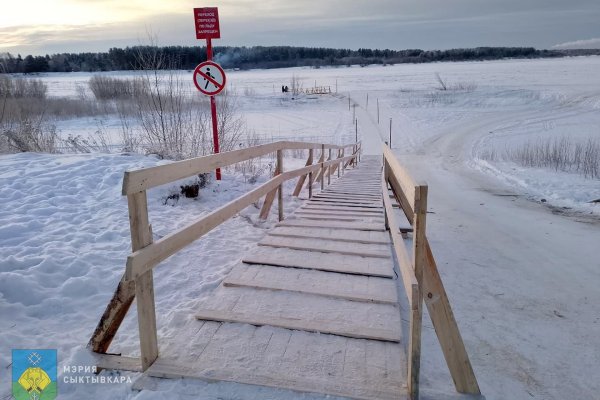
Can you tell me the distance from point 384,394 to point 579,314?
9.36 ft

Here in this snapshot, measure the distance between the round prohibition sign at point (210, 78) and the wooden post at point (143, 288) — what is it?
5.28 meters

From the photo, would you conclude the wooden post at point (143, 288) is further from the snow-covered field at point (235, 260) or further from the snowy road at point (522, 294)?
the snowy road at point (522, 294)

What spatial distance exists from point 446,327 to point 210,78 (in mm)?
6137

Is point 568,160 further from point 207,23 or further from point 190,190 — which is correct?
point 190,190

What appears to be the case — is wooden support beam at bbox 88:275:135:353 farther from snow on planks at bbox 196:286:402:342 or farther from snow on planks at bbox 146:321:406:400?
snow on planks at bbox 196:286:402:342

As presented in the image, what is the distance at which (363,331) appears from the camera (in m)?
2.78

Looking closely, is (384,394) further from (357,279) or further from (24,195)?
(24,195)

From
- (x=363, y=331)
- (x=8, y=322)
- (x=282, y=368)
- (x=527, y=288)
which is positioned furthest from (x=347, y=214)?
(x=8, y=322)

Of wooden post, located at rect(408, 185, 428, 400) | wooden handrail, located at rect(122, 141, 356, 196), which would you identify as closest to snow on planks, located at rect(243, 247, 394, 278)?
wooden handrail, located at rect(122, 141, 356, 196)

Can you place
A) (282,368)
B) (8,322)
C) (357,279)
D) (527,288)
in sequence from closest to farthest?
(282,368)
(8,322)
(357,279)
(527,288)

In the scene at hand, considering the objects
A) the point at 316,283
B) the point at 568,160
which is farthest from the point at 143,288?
the point at 568,160

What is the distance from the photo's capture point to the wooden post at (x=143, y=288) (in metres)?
2.32

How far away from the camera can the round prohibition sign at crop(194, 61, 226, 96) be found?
7.24m

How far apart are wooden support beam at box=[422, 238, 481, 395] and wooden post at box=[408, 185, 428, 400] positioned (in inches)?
6.2
